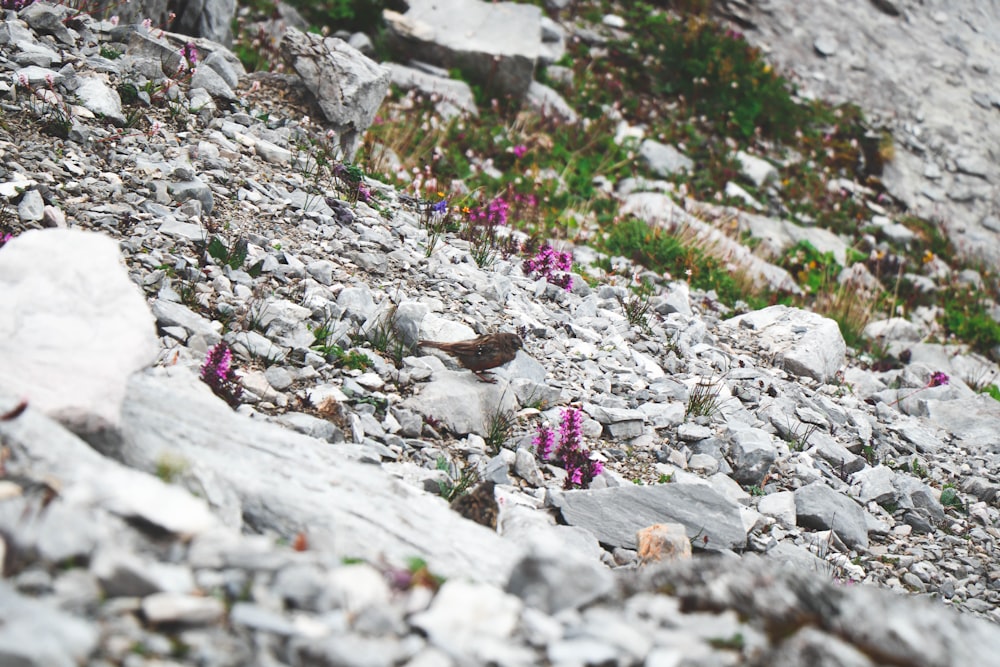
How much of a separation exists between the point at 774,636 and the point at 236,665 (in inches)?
69.6

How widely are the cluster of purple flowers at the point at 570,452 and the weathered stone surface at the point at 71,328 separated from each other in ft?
9.00

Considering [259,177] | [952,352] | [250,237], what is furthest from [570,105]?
[250,237]

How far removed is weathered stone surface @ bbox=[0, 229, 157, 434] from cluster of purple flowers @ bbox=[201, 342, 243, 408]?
36.7 inches

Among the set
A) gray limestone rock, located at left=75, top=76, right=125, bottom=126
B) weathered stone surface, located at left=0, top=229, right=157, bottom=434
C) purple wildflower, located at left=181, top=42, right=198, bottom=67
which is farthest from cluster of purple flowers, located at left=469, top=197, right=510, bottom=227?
weathered stone surface, located at left=0, top=229, right=157, bottom=434

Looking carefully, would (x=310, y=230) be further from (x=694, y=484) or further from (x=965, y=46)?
(x=965, y=46)

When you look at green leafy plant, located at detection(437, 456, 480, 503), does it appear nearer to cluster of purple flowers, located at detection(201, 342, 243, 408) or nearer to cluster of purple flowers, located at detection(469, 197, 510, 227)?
cluster of purple flowers, located at detection(201, 342, 243, 408)

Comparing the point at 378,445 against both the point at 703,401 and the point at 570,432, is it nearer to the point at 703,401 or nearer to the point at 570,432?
the point at 570,432

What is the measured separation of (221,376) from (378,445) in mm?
1047

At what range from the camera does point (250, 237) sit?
6.08 metres

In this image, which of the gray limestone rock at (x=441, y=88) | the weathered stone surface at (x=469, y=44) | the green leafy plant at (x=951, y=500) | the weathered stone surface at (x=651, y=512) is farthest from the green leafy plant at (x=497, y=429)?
the weathered stone surface at (x=469, y=44)

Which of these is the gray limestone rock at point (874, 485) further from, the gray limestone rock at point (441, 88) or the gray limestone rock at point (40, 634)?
the gray limestone rock at point (441, 88)

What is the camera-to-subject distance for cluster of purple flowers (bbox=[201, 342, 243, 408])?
4582 mm

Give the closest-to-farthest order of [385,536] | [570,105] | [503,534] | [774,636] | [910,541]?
1. [774,636]
2. [385,536]
3. [503,534]
4. [910,541]
5. [570,105]

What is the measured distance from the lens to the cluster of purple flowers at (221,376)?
4.58 m
